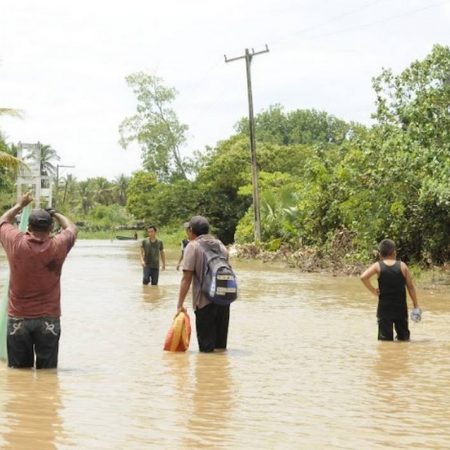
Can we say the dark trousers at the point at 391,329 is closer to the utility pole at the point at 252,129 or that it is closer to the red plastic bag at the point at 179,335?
the red plastic bag at the point at 179,335

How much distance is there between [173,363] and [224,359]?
60cm

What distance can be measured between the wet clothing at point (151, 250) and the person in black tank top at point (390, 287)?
29.7 feet

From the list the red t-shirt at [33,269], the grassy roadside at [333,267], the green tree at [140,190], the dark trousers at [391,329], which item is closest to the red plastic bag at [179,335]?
the red t-shirt at [33,269]

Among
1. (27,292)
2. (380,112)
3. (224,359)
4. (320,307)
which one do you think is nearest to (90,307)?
(320,307)

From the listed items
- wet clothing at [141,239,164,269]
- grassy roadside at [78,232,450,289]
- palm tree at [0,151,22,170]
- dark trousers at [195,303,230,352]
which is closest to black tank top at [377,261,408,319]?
dark trousers at [195,303,230,352]

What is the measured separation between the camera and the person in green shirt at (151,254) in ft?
63.3

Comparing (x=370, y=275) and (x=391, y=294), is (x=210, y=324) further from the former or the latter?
(x=391, y=294)

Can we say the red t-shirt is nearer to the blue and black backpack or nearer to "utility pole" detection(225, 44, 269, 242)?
the blue and black backpack

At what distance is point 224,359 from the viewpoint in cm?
976

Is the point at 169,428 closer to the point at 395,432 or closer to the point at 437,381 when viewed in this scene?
the point at 395,432

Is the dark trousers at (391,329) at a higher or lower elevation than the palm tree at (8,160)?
lower

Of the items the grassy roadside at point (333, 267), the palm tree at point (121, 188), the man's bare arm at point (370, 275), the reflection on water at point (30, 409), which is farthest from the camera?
the palm tree at point (121, 188)

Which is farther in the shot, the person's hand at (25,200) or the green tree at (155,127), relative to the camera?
the green tree at (155,127)

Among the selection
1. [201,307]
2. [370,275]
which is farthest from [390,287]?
[201,307]
